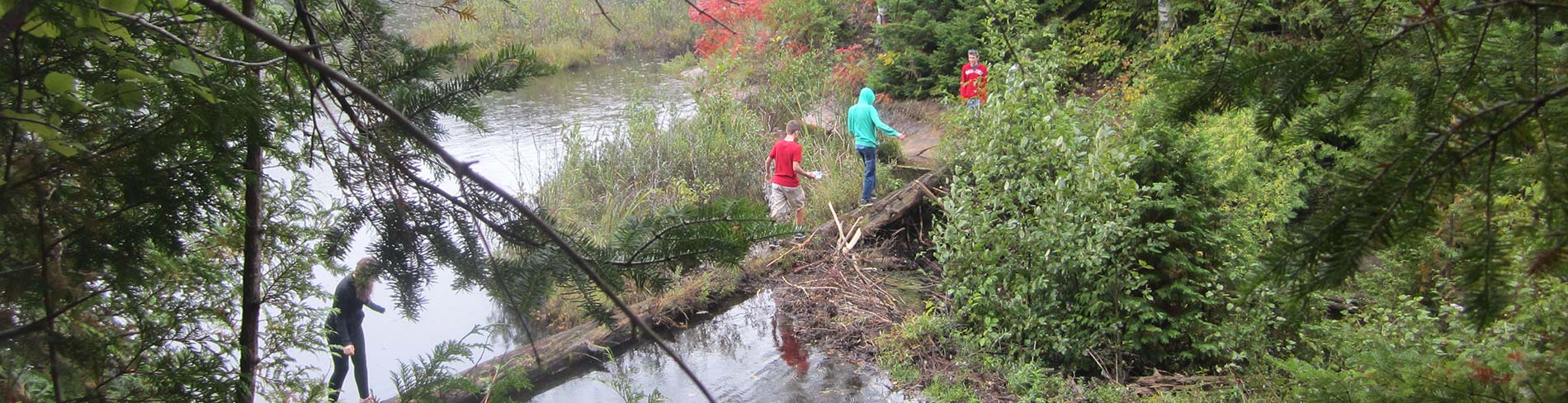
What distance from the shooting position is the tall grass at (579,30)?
19.2 metres

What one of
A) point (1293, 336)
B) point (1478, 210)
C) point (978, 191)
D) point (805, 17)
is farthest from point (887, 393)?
point (805, 17)

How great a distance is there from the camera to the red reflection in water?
7.11 m

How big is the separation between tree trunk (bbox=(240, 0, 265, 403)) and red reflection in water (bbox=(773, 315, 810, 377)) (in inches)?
197

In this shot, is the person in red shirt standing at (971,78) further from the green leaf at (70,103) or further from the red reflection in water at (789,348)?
the green leaf at (70,103)

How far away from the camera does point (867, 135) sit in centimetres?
980

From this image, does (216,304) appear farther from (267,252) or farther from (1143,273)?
(1143,273)

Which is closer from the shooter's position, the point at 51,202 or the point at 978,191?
the point at 51,202

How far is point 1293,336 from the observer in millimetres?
5555

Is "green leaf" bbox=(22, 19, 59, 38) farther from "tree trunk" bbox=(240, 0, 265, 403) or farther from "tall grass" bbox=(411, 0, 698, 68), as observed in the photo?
"tall grass" bbox=(411, 0, 698, 68)

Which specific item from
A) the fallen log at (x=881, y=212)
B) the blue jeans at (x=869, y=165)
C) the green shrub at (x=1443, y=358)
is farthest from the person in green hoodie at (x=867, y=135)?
the green shrub at (x=1443, y=358)

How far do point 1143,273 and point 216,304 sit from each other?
466 centimetres

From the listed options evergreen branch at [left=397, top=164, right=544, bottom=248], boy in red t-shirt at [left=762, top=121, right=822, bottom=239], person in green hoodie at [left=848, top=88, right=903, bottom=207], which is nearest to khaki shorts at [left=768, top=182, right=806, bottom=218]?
boy in red t-shirt at [left=762, top=121, right=822, bottom=239]

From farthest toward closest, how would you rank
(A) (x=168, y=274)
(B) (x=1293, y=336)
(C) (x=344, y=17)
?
(B) (x=1293, y=336) < (A) (x=168, y=274) < (C) (x=344, y=17)

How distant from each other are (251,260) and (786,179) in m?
7.19
